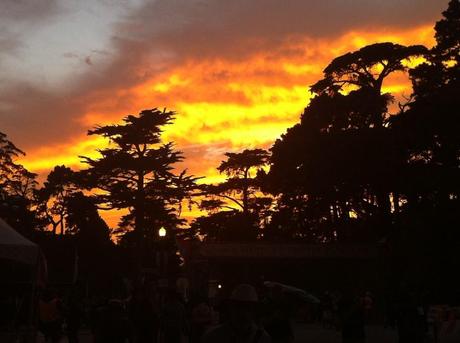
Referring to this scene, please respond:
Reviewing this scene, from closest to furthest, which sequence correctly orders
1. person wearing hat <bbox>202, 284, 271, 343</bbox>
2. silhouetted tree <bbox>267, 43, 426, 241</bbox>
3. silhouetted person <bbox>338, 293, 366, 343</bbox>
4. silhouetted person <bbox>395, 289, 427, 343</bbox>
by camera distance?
person wearing hat <bbox>202, 284, 271, 343</bbox> < silhouetted person <bbox>338, 293, 366, 343</bbox> < silhouetted person <bbox>395, 289, 427, 343</bbox> < silhouetted tree <bbox>267, 43, 426, 241</bbox>

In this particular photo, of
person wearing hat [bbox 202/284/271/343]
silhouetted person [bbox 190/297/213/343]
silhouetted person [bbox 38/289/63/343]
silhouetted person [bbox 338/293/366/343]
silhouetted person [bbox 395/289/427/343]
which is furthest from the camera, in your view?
silhouetted person [bbox 38/289/63/343]

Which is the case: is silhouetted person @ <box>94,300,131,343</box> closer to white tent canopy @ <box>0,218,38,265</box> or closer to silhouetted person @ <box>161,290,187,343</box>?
white tent canopy @ <box>0,218,38,265</box>

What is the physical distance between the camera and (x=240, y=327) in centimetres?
463

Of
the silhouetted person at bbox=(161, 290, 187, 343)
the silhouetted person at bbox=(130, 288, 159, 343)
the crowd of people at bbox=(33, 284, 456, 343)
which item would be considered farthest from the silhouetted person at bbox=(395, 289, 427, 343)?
Result: the silhouetted person at bbox=(130, 288, 159, 343)

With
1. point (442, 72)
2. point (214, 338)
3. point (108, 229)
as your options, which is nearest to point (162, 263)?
point (214, 338)

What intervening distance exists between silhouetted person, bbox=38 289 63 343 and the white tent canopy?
4.17 meters

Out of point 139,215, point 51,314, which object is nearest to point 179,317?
point 51,314

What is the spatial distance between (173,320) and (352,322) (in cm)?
359

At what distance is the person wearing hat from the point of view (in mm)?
4582

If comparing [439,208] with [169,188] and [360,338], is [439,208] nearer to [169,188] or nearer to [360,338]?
[169,188]

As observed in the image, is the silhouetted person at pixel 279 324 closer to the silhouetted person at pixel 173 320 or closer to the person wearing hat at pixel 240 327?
the person wearing hat at pixel 240 327

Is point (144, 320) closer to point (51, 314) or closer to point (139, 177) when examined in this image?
point (51, 314)

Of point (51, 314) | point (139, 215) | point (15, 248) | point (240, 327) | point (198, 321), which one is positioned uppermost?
point (139, 215)

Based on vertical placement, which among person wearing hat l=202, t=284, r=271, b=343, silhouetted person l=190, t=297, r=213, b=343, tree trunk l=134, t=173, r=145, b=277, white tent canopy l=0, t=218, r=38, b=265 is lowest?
silhouetted person l=190, t=297, r=213, b=343
